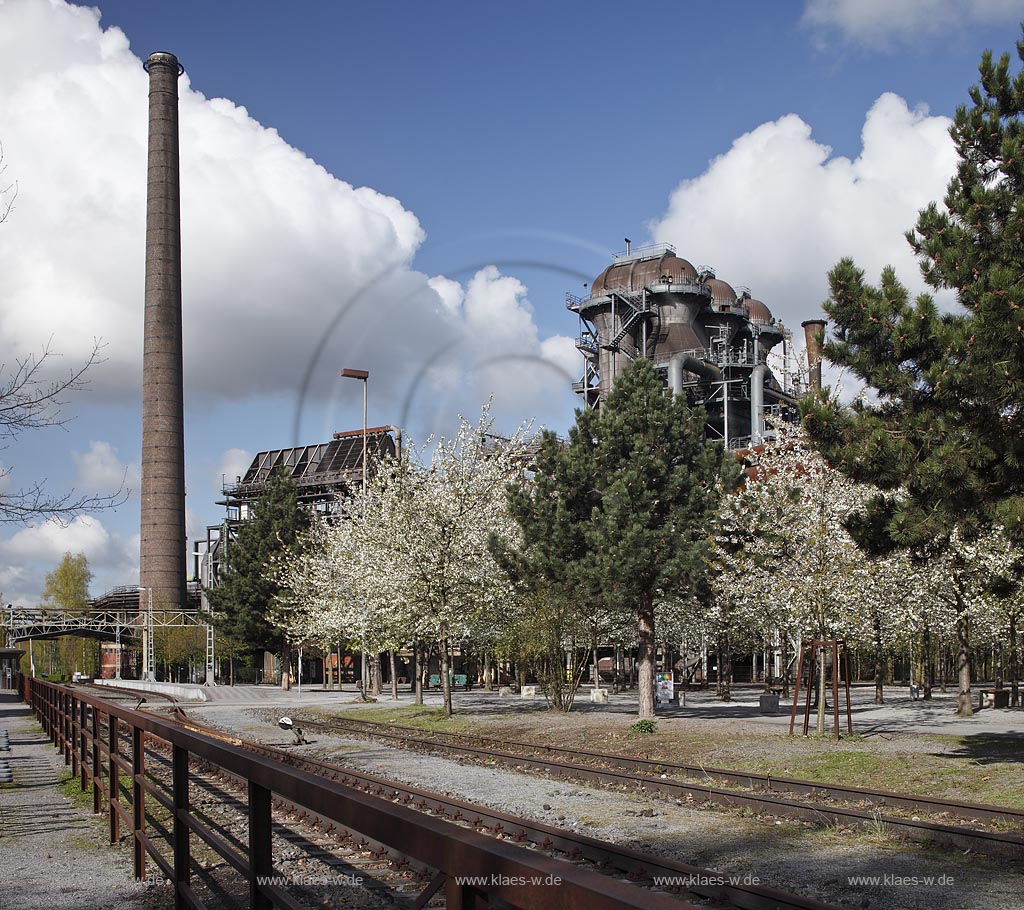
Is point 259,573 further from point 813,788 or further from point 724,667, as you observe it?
point 813,788

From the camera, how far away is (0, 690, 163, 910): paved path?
8195mm

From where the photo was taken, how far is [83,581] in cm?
12756

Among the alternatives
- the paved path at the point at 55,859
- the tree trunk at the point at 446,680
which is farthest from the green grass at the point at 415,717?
the paved path at the point at 55,859

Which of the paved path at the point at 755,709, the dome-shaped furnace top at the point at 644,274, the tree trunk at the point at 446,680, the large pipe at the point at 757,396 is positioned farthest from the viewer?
the dome-shaped furnace top at the point at 644,274

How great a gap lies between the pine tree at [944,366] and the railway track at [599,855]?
23.1ft

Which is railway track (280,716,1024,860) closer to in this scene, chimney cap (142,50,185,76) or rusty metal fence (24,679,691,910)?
rusty metal fence (24,679,691,910)

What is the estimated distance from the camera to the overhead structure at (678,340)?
7844cm

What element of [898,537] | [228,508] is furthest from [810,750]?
[228,508]

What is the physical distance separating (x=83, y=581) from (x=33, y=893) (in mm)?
129607

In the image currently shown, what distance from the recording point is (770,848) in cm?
1184

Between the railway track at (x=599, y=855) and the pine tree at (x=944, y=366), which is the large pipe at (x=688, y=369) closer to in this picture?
the pine tree at (x=944, y=366)

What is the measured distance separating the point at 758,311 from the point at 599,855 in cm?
8514

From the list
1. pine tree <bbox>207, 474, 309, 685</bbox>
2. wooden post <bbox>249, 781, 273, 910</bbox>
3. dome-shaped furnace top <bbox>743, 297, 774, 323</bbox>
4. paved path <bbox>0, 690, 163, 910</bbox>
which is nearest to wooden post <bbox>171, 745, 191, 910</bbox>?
paved path <bbox>0, 690, 163, 910</bbox>

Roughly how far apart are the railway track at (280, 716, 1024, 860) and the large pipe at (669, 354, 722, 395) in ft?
177
